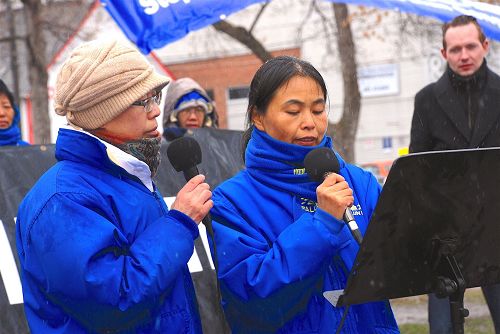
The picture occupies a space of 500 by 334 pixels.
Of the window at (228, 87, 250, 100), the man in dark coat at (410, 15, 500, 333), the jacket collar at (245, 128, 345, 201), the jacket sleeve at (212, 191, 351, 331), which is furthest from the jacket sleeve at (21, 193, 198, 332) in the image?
the window at (228, 87, 250, 100)

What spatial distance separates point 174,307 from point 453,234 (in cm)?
100

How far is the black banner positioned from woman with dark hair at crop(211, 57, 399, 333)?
229 cm

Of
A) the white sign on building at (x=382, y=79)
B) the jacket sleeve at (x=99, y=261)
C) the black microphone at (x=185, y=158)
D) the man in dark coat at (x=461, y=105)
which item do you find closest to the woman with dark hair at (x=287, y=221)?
the black microphone at (x=185, y=158)

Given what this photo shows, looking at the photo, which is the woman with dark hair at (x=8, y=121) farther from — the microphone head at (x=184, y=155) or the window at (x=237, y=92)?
the window at (x=237, y=92)

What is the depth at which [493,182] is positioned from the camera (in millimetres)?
2736

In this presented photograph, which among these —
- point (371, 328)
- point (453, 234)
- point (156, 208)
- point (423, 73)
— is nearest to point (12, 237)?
point (156, 208)

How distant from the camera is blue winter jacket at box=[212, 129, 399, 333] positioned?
2766mm

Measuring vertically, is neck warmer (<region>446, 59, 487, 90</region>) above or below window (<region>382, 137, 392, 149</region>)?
above

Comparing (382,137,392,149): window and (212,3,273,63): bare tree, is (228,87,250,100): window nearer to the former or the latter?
(382,137,392,149): window

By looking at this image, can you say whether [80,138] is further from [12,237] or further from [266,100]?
[12,237]

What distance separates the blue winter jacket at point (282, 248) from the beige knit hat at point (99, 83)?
0.50 metres

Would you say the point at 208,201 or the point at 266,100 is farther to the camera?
the point at 266,100

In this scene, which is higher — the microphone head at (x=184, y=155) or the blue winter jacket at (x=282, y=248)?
the microphone head at (x=184, y=155)

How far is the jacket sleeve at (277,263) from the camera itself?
9.04 feet
